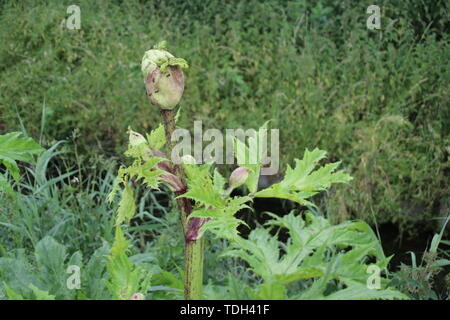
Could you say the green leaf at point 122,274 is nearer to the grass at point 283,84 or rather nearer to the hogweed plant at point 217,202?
the hogweed plant at point 217,202

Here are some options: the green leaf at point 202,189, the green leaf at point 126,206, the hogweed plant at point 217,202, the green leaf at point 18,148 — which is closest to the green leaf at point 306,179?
the hogweed plant at point 217,202

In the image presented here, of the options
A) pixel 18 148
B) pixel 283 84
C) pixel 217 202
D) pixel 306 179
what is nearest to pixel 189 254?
pixel 217 202

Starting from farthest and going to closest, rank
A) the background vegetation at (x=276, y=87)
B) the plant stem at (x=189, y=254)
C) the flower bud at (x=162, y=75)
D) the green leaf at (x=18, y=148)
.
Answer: the background vegetation at (x=276, y=87) < the green leaf at (x=18, y=148) < the plant stem at (x=189, y=254) < the flower bud at (x=162, y=75)

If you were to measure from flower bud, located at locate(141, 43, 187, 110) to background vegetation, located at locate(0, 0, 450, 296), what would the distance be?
2657 mm

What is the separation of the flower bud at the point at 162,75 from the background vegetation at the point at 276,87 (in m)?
2.66

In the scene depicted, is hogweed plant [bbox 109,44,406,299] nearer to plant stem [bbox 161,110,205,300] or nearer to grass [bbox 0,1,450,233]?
plant stem [bbox 161,110,205,300]

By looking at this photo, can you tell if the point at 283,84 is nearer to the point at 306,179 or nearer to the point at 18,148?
the point at 18,148

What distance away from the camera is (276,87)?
4.66 m

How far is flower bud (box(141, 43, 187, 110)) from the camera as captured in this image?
0.99 m

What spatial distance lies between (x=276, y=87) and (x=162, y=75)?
371 centimetres

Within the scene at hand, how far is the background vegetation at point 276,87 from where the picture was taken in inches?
158
